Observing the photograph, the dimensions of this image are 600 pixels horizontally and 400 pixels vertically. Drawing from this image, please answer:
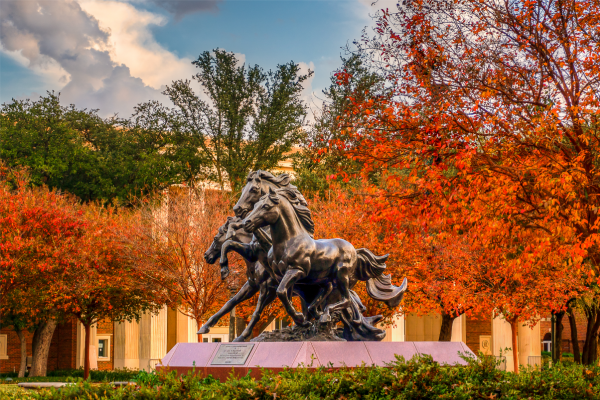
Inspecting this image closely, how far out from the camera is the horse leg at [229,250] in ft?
36.4

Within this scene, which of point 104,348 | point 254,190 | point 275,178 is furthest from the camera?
point 104,348

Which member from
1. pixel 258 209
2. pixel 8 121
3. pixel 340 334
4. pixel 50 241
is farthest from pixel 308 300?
pixel 8 121

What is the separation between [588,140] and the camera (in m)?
15.0

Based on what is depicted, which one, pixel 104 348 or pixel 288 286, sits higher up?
pixel 288 286

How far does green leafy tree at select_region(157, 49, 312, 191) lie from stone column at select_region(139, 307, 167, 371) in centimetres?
834

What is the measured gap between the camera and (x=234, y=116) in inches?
1608

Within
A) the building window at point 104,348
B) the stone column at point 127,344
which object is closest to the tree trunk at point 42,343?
the stone column at point 127,344

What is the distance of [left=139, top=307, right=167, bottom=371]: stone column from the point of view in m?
38.1

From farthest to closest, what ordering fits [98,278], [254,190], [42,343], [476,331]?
[476,331] < [42,343] < [98,278] < [254,190]

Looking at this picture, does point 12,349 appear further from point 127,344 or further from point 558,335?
point 558,335

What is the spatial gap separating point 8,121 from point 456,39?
30346mm

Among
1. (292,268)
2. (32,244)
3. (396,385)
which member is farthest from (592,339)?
(396,385)

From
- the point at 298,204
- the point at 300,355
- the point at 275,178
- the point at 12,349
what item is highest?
the point at 275,178

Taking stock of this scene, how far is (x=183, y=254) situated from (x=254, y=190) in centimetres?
1755
